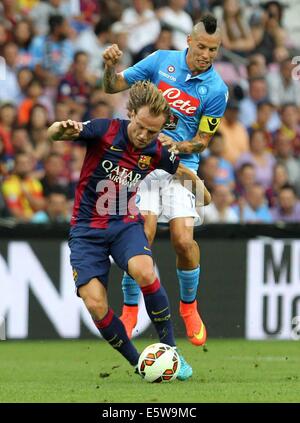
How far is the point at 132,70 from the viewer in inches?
363

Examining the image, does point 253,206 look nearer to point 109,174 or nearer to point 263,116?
point 263,116

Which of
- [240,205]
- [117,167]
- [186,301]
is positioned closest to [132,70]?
[117,167]

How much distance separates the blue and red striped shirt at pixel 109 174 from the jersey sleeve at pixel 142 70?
3.44ft

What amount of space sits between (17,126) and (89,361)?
482cm

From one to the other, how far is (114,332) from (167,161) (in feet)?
4.53

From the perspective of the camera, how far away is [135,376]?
28.4 ft

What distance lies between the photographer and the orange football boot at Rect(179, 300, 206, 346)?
30.1 feet

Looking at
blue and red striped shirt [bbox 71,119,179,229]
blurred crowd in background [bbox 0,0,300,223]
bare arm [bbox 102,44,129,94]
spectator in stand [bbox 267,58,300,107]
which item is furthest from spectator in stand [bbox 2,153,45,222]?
blue and red striped shirt [bbox 71,119,179,229]

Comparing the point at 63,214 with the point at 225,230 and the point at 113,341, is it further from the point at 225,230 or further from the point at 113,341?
the point at 113,341

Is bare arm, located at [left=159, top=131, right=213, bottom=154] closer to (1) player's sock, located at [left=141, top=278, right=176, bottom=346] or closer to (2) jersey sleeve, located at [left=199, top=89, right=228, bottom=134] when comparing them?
(2) jersey sleeve, located at [left=199, top=89, right=228, bottom=134]

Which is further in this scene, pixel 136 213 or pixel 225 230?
pixel 225 230

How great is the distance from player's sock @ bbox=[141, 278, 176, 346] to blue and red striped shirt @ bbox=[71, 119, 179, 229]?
0.57 m
